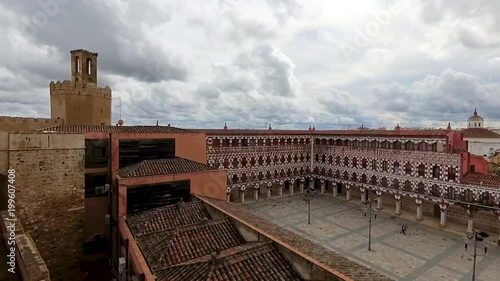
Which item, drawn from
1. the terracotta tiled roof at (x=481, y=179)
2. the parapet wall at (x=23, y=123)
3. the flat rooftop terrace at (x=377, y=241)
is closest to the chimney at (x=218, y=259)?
the flat rooftop terrace at (x=377, y=241)

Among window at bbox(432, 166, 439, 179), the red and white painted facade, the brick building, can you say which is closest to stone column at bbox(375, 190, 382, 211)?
the red and white painted facade

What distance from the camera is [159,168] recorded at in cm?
1977

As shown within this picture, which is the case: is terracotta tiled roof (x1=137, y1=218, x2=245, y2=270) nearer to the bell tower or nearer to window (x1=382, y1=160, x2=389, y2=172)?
the bell tower

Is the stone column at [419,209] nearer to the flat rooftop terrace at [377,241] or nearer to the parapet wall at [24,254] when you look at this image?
the flat rooftop terrace at [377,241]

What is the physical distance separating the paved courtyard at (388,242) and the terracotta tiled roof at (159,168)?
13.2 metres

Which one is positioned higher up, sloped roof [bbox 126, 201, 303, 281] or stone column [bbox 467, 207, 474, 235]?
A: sloped roof [bbox 126, 201, 303, 281]

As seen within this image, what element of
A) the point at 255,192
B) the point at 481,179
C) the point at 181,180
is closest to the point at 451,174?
the point at 481,179

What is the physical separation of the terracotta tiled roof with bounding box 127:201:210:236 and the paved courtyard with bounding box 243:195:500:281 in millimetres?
13461

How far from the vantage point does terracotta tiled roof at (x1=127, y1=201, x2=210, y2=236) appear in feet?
49.4

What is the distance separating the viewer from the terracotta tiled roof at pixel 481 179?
26895mm

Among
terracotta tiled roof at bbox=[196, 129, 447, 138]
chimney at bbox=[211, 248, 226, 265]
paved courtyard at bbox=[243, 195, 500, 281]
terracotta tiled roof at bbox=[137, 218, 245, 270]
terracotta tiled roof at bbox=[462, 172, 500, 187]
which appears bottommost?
paved courtyard at bbox=[243, 195, 500, 281]

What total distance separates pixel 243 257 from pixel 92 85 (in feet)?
90.7

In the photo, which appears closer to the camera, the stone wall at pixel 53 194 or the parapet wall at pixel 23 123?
the stone wall at pixel 53 194

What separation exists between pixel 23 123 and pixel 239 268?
27520 millimetres
